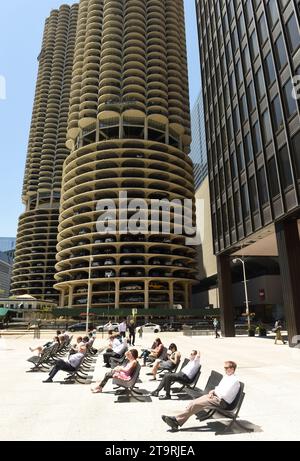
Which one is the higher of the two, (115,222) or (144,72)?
(144,72)

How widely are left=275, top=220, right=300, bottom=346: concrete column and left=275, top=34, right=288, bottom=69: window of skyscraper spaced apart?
10.2 meters

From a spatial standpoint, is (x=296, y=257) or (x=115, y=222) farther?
(x=115, y=222)

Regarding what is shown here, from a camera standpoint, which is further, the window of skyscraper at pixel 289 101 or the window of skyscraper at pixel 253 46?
the window of skyscraper at pixel 253 46

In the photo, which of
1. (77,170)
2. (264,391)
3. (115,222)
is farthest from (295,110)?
(77,170)

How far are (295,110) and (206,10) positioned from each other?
28.3 m

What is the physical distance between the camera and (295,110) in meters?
20.1

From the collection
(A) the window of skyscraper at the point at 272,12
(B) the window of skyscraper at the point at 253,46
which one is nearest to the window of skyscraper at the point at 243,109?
(B) the window of skyscraper at the point at 253,46

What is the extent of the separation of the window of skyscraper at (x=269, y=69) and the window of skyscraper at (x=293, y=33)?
2187 millimetres

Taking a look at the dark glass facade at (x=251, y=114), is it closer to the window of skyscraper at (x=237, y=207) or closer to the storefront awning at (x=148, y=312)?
the window of skyscraper at (x=237, y=207)

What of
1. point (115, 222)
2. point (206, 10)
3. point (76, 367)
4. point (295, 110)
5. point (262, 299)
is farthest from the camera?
point (115, 222)

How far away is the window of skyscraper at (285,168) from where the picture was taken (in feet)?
67.4

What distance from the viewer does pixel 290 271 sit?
20.4 metres
